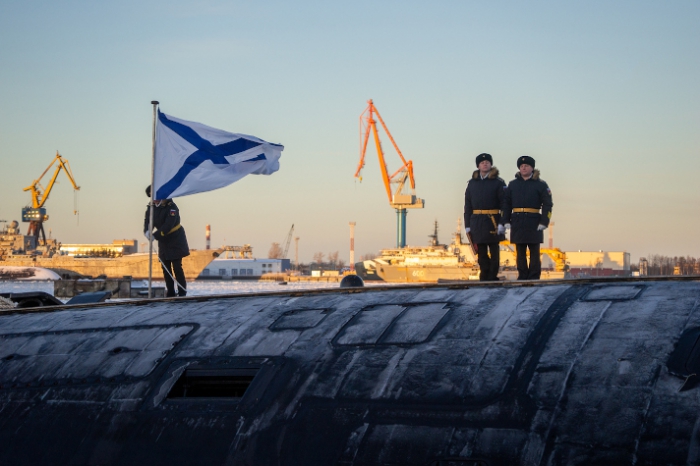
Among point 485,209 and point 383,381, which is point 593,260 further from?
point 383,381

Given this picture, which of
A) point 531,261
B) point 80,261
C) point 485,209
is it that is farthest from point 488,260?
point 80,261

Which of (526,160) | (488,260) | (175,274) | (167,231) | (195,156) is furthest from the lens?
(175,274)

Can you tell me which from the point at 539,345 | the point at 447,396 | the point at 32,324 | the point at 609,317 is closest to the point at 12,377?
the point at 32,324

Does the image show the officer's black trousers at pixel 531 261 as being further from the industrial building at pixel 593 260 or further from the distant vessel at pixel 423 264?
the industrial building at pixel 593 260

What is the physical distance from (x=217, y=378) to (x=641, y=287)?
178cm

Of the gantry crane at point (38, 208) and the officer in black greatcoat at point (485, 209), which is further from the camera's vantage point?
the gantry crane at point (38, 208)

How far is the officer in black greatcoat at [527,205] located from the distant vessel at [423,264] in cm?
4270

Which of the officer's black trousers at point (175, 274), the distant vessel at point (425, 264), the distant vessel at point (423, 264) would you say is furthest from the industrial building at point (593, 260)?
the officer's black trousers at point (175, 274)

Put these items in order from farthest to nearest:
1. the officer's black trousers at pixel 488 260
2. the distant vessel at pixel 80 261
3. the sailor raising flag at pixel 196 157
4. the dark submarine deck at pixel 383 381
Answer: the distant vessel at pixel 80 261 → the sailor raising flag at pixel 196 157 → the officer's black trousers at pixel 488 260 → the dark submarine deck at pixel 383 381

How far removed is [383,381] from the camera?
108 inches

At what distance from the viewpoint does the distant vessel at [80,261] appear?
56.8 meters

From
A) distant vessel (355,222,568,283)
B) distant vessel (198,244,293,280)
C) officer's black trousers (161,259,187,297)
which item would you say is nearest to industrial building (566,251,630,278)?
distant vessel (355,222,568,283)

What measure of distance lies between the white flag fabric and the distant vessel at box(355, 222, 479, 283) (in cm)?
4253

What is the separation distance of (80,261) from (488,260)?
5456cm
